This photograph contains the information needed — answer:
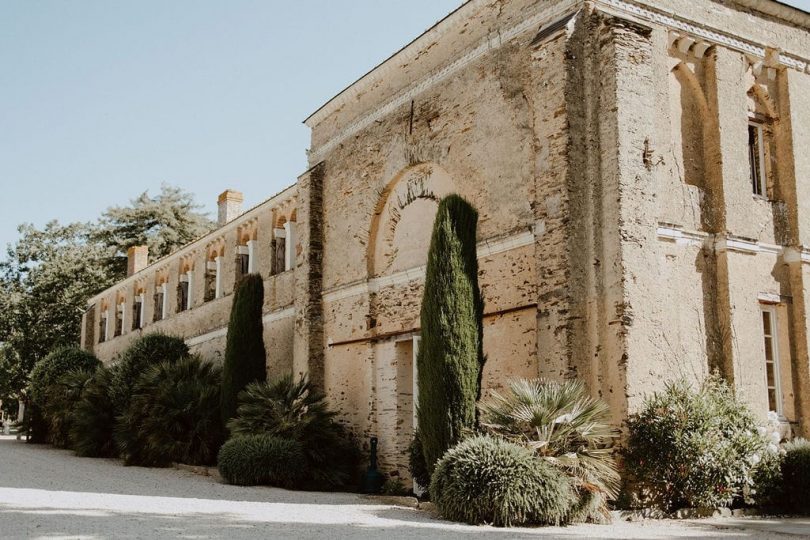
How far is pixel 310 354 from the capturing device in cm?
1744

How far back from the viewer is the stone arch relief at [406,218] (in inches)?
590

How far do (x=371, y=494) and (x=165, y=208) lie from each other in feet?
113

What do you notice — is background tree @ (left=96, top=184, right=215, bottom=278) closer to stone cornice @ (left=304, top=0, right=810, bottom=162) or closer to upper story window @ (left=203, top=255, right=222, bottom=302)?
upper story window @ (left=203, top=255, right=222, bottom=302)

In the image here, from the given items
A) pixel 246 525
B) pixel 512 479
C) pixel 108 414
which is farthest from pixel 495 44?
pixel 108 414

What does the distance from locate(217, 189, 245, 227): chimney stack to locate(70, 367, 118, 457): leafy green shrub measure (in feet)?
29.9

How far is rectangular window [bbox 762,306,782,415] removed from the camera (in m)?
12.5

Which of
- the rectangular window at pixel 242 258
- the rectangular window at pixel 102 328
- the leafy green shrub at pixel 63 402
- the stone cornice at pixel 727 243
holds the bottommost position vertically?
the leafy green shrub at pixel 63 402

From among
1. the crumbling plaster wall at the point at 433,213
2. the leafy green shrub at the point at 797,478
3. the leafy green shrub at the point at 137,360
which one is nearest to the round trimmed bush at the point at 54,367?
the leafy green shrub at the point at 137,360

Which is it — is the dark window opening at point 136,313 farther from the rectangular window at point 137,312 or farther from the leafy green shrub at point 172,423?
the leafy green shrub at point 172,423

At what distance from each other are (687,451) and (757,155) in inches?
228

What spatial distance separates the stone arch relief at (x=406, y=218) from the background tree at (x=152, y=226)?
3007 cm

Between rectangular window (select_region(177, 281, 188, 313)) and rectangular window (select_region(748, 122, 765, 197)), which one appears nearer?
rectangular window (select_region(748, 122, 765, 197))

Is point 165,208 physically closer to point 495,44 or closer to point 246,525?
point 495,44

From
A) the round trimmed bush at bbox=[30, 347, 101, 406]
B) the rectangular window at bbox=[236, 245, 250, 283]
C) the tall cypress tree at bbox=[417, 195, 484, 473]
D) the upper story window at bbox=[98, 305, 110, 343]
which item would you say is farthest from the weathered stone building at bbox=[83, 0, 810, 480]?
the upper story window at bbox=[98, 305, 110, 343]
